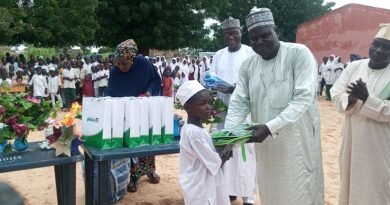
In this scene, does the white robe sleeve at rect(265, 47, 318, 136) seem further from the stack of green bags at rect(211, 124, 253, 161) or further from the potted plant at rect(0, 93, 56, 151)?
the potted plant at rect(0, 93, 56, 151)

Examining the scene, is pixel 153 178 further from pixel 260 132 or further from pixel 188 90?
pixel 260 132

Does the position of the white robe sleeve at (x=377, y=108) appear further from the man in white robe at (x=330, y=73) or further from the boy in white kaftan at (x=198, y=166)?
the man in white robe at (x=330, y=73)

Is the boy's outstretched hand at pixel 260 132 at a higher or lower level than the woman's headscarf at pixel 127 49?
lower

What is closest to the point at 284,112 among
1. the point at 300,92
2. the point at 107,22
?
the point at 300,92

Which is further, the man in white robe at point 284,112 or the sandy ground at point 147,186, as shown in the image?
the sandy ground at point 147,186

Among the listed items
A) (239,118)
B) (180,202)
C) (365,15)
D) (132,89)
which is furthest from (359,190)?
(365,15)

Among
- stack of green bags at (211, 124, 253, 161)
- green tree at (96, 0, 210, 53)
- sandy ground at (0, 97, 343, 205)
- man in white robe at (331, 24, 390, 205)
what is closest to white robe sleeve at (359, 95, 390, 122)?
man in white robe at (331, 24, 390, 205)

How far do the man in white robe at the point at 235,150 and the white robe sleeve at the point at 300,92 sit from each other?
1.36 metres

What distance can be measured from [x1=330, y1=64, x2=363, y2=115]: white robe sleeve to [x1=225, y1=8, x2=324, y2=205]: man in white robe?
35cm

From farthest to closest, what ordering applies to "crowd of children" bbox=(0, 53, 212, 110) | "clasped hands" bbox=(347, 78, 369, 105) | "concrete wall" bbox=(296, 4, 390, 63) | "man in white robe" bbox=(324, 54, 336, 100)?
"concrete wall" bbox=(296, 4, 390, 63) < "man in white robe" bbox=(324, 54, 336, 100) < "crowd of children" bbox=(0, 53, 212, 110) < "clasped hands" bbox=(347, 78, 369, 105)

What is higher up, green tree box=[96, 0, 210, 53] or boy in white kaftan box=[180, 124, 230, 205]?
green tree box=[96, 0, 210, 53]

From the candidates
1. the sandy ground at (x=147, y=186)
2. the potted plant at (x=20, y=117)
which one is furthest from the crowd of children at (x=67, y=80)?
the potted plant at (x=20, y=117)

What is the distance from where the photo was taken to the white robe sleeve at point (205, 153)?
2.84 meters

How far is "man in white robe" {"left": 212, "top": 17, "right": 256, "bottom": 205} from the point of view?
14.7 ft
